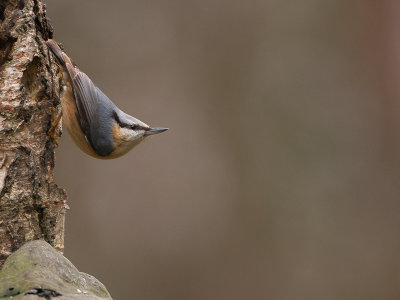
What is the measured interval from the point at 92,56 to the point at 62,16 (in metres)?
0.40

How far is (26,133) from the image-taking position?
211 cm

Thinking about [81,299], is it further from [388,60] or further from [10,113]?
[388,60]

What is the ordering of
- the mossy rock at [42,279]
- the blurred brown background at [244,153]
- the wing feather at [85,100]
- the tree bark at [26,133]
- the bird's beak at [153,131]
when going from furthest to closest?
the blurred brown background at [244,153], the bird's beak at [153,131], the wing feather at [85,100], the tree bark at [26,133], the mossy rock at [42,279]

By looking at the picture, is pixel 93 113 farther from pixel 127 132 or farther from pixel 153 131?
pixel 153 131

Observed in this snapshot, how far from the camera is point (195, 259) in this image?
17.0ft

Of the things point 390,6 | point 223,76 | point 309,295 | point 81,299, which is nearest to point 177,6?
point 223,76

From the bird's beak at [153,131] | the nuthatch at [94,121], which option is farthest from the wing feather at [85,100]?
the bird's beak at [153,131]

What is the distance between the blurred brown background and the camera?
5.04 m

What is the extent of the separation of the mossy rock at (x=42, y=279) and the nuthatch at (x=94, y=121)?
56.5 inches

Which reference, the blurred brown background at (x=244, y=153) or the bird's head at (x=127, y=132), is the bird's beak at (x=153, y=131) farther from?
the blurred brown background at (x=244, y=153)

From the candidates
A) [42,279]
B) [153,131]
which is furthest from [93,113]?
[42,279]

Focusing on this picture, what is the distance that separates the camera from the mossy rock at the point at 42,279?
1560 millimetres

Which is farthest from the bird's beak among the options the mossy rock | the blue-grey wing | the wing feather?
the mossy rock

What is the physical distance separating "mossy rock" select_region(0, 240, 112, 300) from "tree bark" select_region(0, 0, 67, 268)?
0.24 metres
